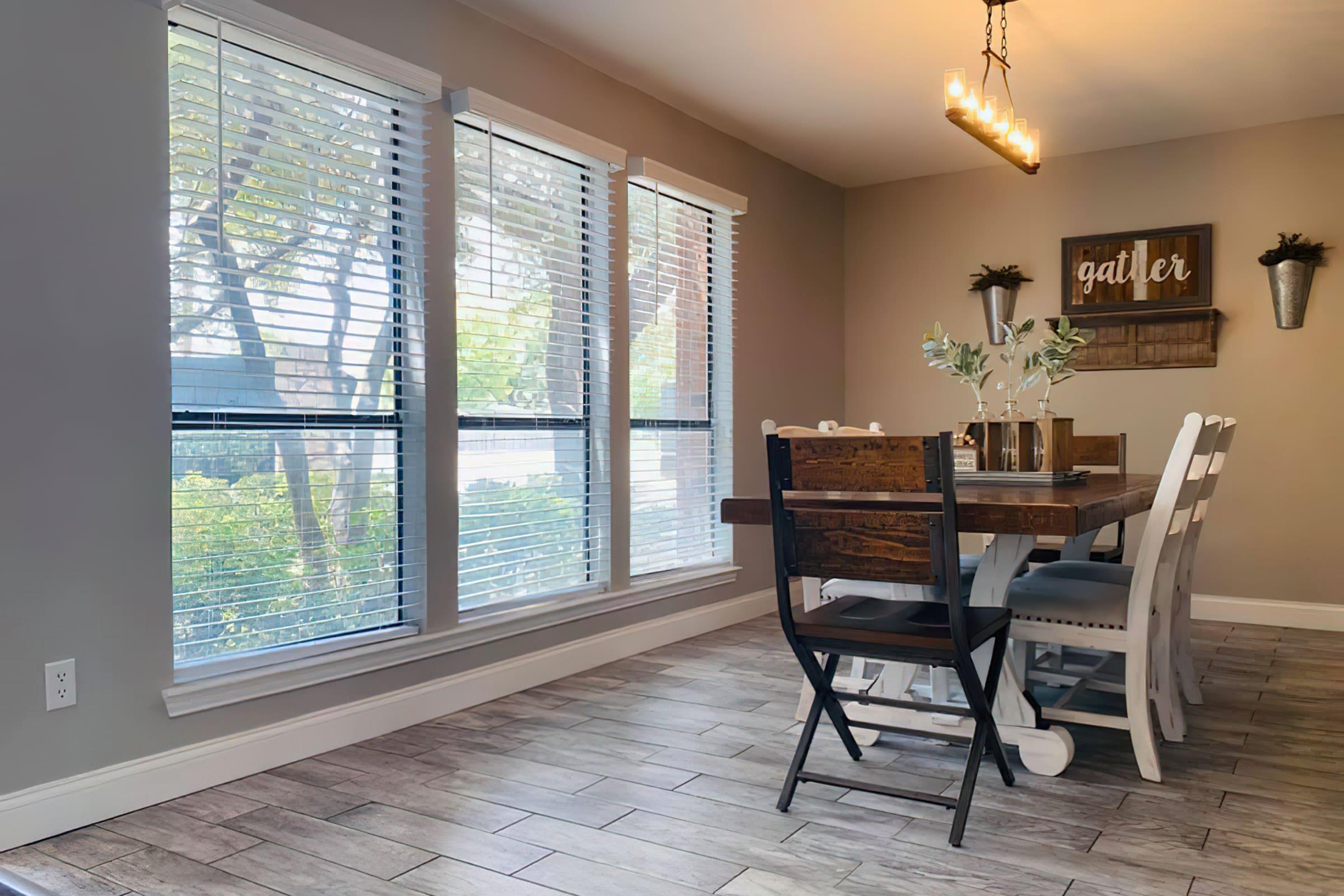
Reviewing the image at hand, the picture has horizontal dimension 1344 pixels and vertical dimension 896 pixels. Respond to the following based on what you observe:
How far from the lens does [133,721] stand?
2.51m

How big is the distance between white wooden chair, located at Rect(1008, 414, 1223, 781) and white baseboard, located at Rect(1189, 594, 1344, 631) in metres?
2.32

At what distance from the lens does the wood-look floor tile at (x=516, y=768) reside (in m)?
2.66

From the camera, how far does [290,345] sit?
289 cm

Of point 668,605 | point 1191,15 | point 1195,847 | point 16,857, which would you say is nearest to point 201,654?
point 16,857

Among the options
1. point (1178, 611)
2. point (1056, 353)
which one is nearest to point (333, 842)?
point (1056, 353)

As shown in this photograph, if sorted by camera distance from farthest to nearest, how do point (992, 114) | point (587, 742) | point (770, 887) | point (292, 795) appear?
1. point (992, 114)
2. point (587, 742)
3. point (292, 795)
4. point (770, 887)

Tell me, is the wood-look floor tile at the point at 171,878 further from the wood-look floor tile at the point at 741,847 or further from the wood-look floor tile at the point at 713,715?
the wood-look floor tile at the point at 713,715

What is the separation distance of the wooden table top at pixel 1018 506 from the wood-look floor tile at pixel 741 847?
76 cm

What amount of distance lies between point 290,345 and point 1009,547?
6.99 feet

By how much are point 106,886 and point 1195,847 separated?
7.75 feet

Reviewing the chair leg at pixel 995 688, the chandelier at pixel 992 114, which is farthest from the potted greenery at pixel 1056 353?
the chair leg at pixel 995 688

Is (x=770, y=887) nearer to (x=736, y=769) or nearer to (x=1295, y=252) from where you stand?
(x=736, y=769)

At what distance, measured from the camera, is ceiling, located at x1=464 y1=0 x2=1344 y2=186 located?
11.8ft

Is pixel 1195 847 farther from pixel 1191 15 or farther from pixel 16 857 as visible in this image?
pixel 1191 15
